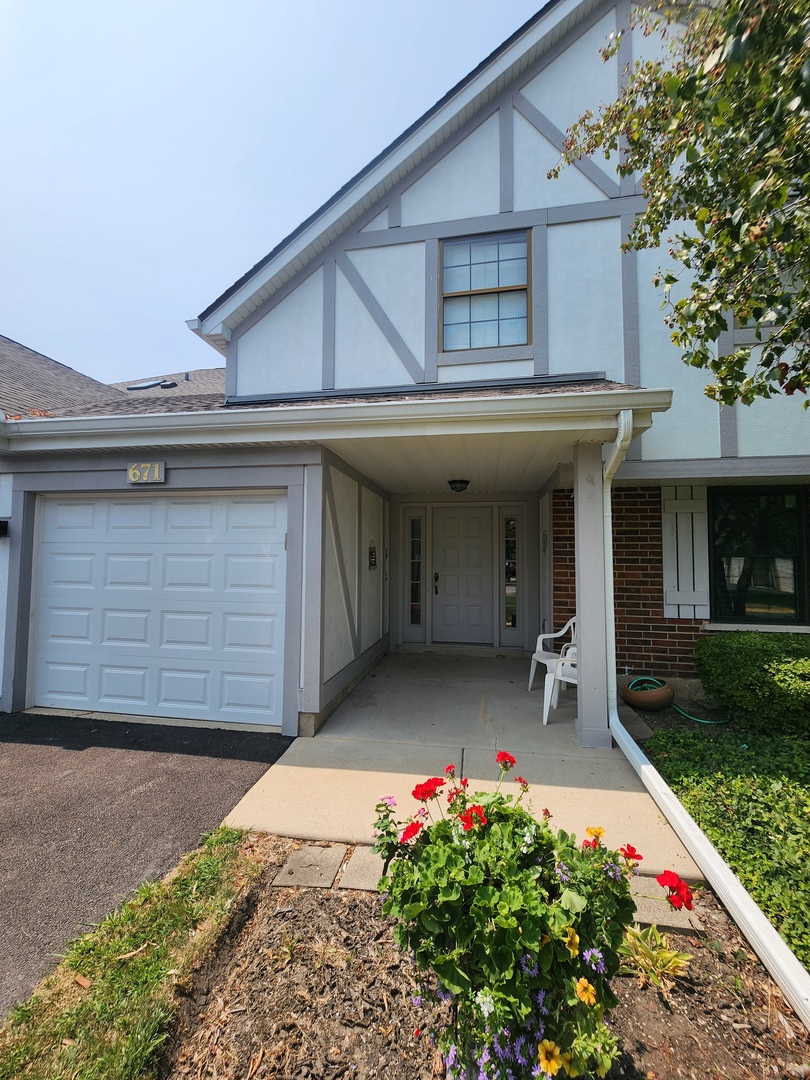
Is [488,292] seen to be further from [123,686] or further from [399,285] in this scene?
[123,686]

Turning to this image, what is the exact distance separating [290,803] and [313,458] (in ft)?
9.63

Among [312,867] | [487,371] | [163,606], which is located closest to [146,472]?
[163,606]

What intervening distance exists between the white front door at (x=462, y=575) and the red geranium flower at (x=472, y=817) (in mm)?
6139

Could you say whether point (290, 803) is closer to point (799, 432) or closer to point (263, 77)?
point (799, 432)

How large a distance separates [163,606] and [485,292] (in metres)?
5.04

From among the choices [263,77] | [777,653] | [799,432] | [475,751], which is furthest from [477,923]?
[263,77]

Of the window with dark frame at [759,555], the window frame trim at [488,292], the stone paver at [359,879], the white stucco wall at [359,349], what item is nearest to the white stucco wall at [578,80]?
the window frame trim at [488,292]

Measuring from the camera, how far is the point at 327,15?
4629 mm

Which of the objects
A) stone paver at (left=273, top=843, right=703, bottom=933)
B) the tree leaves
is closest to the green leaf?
stone paver at (left=273, top=843, right=703, bottom=933)

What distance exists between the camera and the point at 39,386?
7.50 metres

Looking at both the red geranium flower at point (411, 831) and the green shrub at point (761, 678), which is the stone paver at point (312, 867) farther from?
the green shrub at point (761, 678)

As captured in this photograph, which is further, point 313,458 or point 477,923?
point 313,458

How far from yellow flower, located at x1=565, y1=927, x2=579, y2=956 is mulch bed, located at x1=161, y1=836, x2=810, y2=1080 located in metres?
0.67

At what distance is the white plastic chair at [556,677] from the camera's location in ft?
15.4
